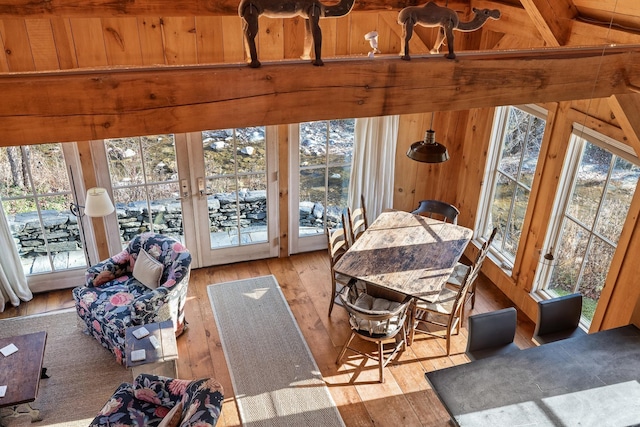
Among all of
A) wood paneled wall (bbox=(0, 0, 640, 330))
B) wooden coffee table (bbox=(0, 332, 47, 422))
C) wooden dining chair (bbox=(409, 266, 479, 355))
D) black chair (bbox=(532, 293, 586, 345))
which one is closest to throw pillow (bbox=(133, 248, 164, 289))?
wooden coffee table (bbox=(0, 332, 47, 422))

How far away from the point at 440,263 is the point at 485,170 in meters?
1.43

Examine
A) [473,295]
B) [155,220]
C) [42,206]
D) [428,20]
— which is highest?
[428,20]

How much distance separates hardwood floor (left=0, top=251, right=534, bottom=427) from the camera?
392 cm

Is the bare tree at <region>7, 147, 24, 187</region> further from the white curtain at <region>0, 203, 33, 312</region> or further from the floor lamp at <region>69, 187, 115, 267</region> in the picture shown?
the floor lamp at <region>69, 187, 115, 267</region>

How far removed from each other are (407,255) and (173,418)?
2230mm

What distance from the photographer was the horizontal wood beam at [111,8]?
346 cm

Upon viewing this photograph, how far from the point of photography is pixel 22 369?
145 inches

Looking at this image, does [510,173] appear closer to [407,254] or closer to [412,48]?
[407,254]

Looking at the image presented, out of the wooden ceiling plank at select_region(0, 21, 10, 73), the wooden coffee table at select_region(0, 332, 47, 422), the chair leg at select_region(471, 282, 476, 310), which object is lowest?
the chair leg at select_region(471, 282, 476, 310)

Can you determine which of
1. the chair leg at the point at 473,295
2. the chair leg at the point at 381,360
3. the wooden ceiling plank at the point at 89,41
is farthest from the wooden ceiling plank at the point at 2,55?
the chair leg at the point at 473,295

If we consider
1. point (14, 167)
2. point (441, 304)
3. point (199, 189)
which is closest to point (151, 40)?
point (199, 189)

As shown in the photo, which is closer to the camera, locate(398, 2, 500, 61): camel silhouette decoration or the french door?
locate(398, 2, 500, 61): camel silhouette decoration

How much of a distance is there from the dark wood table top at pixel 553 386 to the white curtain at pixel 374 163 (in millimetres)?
2862

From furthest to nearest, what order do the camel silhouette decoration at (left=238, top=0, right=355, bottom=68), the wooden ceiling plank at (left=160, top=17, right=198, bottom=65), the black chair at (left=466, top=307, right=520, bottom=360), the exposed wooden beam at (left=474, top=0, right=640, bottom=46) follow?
1. the wooden ceiling plank at (left=160, top=17, right=198, bottom=65)
2. the black chair at (left=466, top=307, right=520, bottom=360)
3. the exposed wooden beam at (left=474, top=0, right=640, bottom=46)
4. the camel silhouette decoration at (left=238, top=0, right=355, bottom=68)
